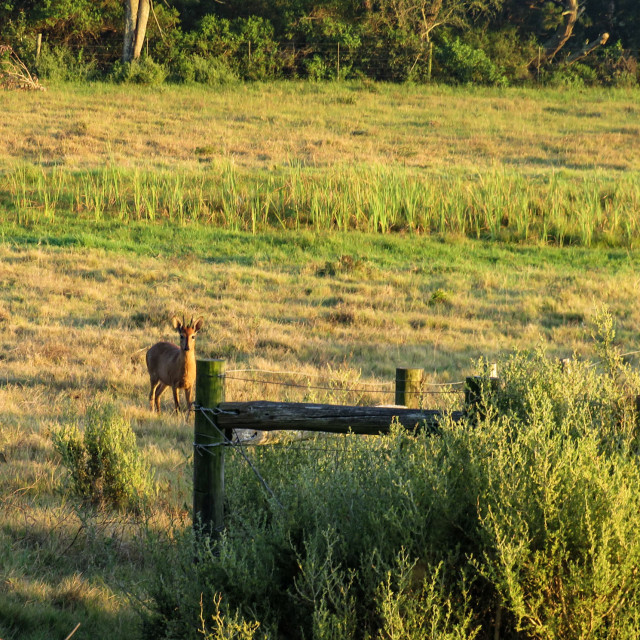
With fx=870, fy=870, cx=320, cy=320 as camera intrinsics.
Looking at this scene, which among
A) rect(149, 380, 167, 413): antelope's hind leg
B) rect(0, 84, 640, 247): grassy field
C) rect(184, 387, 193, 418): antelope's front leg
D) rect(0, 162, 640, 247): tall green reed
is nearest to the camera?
rect(184, 387, 193, 418): antelope's front leg

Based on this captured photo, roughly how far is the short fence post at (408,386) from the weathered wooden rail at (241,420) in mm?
849

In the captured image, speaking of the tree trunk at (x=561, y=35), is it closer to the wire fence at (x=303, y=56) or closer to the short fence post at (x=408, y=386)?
the wire fence at (x=303, y=56)

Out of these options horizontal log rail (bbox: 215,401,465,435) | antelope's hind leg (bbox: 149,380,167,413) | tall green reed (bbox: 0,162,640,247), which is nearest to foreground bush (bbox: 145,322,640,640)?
horizontal log rail (bbox: 215,401,465,435)

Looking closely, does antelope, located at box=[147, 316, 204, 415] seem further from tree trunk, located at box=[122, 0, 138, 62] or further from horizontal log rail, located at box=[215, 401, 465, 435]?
tree trunk, located at box=[122, 0, 138, 62]

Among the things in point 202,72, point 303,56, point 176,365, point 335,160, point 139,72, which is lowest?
point 176,365

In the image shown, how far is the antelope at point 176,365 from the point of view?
7887 millimetres

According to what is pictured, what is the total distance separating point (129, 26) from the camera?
41.1 metres

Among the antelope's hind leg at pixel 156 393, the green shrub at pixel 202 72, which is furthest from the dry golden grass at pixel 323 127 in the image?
the antelope's hind leg at pixel 156 393

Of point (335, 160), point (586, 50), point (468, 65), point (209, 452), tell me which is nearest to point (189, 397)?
point (209, 452)

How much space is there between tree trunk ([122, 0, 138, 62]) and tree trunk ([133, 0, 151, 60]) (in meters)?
0.26

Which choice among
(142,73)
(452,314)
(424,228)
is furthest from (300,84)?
(452,314)

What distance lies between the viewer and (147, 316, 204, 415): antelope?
311 inches

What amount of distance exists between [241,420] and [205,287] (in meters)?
9.73

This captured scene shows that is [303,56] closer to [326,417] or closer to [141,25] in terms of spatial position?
[141,25]
